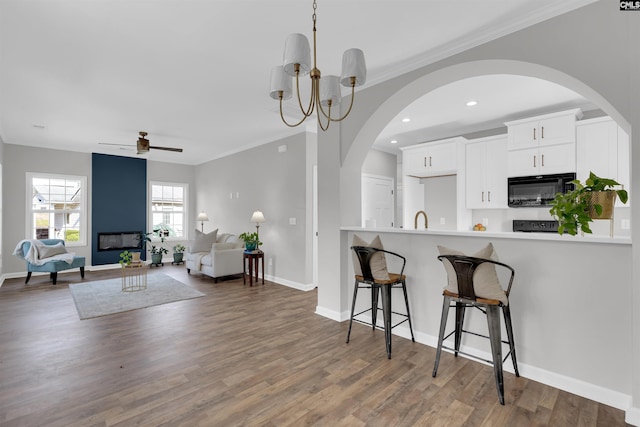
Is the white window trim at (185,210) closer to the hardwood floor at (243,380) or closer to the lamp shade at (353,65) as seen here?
the hardwood floor at (243,380)

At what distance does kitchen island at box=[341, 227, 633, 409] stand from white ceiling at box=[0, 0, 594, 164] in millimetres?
1670

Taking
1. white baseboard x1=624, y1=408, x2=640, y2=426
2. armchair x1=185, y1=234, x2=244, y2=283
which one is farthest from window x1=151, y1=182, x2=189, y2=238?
white baseboard x1=624, y1=408, x2=640, y2=426

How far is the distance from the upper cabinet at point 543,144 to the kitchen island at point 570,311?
230cm

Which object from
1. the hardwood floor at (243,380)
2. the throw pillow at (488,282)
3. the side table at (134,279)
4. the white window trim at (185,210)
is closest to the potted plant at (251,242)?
the side table at (134,279)

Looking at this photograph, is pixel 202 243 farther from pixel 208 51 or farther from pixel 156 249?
pixel 208 51

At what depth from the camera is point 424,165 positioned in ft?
17.7

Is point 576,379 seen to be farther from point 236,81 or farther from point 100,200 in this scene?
point 100,200

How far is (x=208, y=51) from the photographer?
284 centimetres

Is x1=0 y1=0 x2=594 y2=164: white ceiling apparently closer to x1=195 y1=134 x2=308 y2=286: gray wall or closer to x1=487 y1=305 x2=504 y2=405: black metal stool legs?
x1=195 y1=134 x2=308 y2=286: gray wall

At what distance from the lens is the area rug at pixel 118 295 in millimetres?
4094

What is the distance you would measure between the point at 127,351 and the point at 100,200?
5673 millimetres

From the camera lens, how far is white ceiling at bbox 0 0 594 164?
2238 mm

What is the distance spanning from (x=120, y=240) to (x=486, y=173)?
792 centimetres

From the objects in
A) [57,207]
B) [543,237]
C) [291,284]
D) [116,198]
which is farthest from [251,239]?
[57,207]
